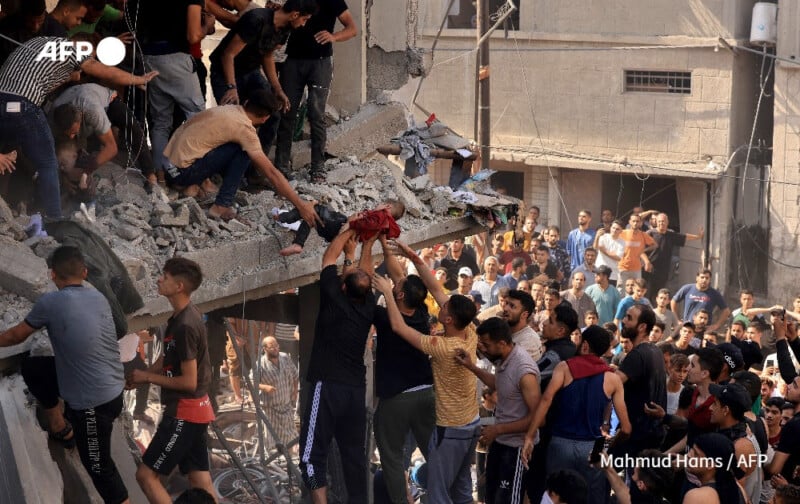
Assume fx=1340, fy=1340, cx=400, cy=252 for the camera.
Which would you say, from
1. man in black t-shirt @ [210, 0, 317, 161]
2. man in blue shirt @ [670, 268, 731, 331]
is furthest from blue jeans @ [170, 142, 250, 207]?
man in blue shirt @ [670, 268, 731, 331]

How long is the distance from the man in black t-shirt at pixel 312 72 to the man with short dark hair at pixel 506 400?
2.68 meters

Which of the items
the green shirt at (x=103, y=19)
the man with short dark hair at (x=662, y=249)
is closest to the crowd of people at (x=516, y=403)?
the green shirt at (x=103, y=19)

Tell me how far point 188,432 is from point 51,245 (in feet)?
4.76

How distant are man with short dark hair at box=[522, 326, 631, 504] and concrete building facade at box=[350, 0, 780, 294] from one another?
13373 mm

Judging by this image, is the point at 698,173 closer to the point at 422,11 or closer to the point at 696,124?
the point at 696,124

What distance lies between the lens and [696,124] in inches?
893

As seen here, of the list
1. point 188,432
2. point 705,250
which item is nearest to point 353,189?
point 188,432

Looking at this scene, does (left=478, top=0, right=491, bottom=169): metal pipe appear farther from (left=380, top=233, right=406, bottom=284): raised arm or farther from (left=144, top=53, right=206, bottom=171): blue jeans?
(left=380, top=233, right=406, bottom=284): raised arm

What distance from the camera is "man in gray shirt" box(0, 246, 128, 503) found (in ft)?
24.4

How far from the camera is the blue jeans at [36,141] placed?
869cm

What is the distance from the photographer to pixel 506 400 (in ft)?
29.6

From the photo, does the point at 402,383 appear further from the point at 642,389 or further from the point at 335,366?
the point at 642,389

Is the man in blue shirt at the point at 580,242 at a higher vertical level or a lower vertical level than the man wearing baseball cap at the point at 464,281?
lower

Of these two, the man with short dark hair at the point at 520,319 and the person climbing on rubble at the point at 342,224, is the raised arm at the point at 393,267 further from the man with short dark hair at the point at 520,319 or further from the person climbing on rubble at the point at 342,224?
the man with short dark hair at the point at 520,319
